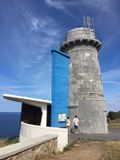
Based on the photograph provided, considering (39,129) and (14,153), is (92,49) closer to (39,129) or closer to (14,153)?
(39,129)

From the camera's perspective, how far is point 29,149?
9.50 meters

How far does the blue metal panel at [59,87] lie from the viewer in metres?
20.4

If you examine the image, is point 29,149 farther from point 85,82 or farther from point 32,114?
point 32,114

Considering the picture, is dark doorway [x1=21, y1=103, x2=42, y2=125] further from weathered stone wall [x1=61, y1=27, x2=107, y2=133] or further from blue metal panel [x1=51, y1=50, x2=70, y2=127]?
weathered stone wall [x1=61, y1=27, x2=107, y2=133]

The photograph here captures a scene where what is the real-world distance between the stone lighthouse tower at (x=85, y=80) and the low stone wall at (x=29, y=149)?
8818 mm

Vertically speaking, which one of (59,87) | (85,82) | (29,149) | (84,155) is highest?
(85,82)

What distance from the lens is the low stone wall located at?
318 inches

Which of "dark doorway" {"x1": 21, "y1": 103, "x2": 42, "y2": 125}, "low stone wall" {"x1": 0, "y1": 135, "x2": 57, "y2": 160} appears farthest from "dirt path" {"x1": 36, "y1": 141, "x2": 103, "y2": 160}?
"dark doorway" {"x1": 21, "y1": 103, "x2": 42, "y2": 125}

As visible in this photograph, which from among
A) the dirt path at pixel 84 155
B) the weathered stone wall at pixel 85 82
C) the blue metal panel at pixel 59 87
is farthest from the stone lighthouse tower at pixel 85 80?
the dirt path at pixel 84 155

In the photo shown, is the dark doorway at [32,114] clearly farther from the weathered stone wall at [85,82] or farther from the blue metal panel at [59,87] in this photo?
the weathered stone wall at [85,82]

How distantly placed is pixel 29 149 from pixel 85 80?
45.2ft

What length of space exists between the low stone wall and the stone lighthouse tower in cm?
882

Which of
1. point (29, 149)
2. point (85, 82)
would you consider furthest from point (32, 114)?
point (29, 149)

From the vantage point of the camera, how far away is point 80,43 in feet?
77.2
